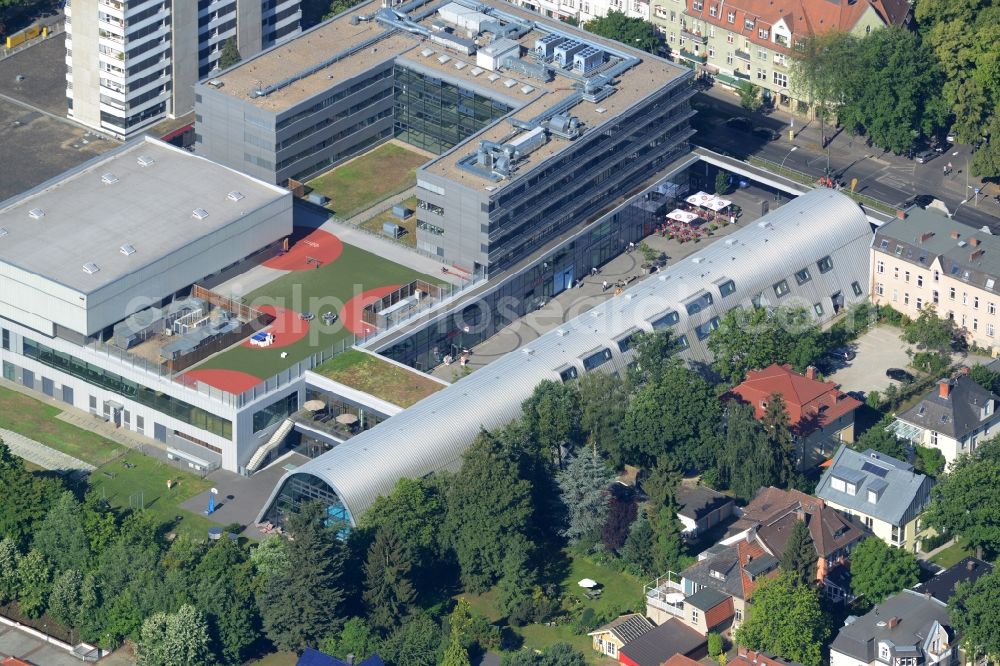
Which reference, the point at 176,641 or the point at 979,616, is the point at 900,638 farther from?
the point at 176,641

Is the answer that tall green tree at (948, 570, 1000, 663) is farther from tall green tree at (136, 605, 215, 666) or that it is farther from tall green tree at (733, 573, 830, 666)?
tall green tree at (136, 605, 215, 666)

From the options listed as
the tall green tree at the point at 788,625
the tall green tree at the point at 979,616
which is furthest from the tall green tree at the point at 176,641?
the tall green tree at the point at 979,616

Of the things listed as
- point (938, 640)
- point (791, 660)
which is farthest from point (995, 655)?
point (791, 660)

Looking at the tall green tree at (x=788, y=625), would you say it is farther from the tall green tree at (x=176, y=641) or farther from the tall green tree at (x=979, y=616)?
the tall green tree at (x=176, y=641)

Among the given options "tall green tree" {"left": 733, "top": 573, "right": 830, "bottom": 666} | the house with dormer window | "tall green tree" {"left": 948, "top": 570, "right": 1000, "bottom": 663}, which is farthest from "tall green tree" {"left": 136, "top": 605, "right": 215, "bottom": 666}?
"tall green tree" {"left": 948, "top": 570, "right": 1000, "bottom": 663}

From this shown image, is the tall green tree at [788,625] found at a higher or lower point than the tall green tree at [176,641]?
higher
